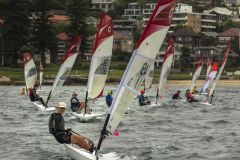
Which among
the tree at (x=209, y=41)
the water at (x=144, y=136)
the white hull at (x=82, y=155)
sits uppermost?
the tree at (x=209, y=41)

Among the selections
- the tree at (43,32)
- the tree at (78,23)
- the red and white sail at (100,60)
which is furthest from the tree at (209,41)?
the red and white sail at (100,60)

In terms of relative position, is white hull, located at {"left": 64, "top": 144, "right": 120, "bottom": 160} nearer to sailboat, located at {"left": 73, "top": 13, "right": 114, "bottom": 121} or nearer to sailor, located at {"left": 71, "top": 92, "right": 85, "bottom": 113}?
sailboat, located at {"left": 73, "top": 13, "right": 114, "bottom": 121}

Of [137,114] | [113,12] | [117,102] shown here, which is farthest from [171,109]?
[113,12]

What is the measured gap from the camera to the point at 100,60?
19.1 m

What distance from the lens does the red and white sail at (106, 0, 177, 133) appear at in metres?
9.95

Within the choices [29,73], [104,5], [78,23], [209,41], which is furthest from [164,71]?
[104,5]

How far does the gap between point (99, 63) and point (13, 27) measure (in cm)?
5656

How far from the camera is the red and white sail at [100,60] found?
18844 millimetres

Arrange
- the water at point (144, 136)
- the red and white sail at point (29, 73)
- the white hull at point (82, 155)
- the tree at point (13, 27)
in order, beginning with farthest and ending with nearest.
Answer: the tree at point (13, 27) → the red and white sail at point (29, 73) → the water at point (144, 136) → the white hull at point (82, 155)

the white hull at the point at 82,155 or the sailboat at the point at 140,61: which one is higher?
the sailboat at the point at 140,61

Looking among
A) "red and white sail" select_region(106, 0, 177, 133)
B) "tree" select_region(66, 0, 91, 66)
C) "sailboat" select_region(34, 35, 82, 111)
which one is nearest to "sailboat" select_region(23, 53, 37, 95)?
"sailboat" select_region(34, 35, 82, 111)

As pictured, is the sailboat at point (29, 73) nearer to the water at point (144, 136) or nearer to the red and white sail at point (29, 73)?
the red and white sail at point (29, 73)

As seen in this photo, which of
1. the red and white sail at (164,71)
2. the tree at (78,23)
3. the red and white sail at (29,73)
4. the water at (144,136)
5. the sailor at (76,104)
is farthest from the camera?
the tree at (78,23)

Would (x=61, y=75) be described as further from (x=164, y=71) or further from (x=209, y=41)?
(x=209, y=41)
